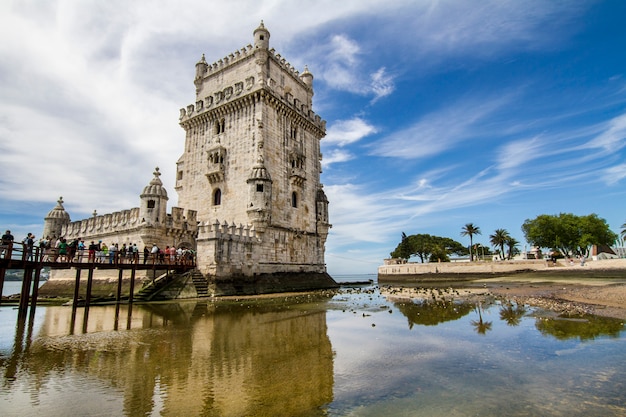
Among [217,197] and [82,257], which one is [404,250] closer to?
[217,197]

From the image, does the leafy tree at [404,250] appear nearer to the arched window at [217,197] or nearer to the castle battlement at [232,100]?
the castle battlement at [232,100]

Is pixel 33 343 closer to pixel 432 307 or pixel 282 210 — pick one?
pixel 432 307

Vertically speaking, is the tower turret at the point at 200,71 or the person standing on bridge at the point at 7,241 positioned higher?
the tower turret at the point at 200,71

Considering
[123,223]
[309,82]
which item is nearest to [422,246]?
[309,82]

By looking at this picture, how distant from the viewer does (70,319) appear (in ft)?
49.9

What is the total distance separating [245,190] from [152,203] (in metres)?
7.50

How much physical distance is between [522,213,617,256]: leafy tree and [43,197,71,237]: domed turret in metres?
72.2

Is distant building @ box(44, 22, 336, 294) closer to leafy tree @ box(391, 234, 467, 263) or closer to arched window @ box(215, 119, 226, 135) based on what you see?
arched window @ box(215, 119, 226, 135)

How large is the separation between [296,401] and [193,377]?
2.37 metres

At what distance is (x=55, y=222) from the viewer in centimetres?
3831

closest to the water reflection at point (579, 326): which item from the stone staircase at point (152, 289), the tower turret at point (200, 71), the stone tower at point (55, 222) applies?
the stone staircase at point (152, 289)

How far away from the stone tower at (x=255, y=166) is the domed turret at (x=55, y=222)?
1551cm

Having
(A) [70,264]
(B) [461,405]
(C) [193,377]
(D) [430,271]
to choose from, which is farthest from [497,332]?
(D) [430,271]

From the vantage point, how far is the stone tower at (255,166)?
28.3 metres
